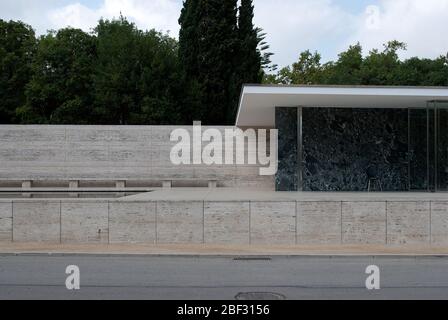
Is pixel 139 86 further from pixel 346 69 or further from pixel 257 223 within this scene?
Result: pixel 257 223

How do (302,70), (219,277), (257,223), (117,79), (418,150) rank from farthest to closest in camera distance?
(302,70) → (117,79) → (418,150) → (257,223) → (219,277)

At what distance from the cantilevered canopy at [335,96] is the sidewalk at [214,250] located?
21.3ft

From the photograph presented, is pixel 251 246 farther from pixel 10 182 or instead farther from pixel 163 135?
pixel 10 182

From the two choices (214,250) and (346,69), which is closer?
(214,250)

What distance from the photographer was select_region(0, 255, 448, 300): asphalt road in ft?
31.2

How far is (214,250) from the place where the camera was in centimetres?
1528

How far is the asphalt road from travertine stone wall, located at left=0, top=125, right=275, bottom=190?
55.2 feet

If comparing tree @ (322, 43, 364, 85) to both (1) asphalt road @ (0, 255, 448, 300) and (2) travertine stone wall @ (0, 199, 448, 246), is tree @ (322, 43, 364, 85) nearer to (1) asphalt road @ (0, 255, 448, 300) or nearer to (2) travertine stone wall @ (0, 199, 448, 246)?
(2) travertine stone wall @ (0, 199, 448, 246)

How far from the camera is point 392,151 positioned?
86.5 feet

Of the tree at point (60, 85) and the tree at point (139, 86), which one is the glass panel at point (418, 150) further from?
the tree at point (60, 85)

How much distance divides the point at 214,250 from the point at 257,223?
166 centimetres

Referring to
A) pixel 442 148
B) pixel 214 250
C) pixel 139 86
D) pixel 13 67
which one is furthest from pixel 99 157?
pixel 13 67
